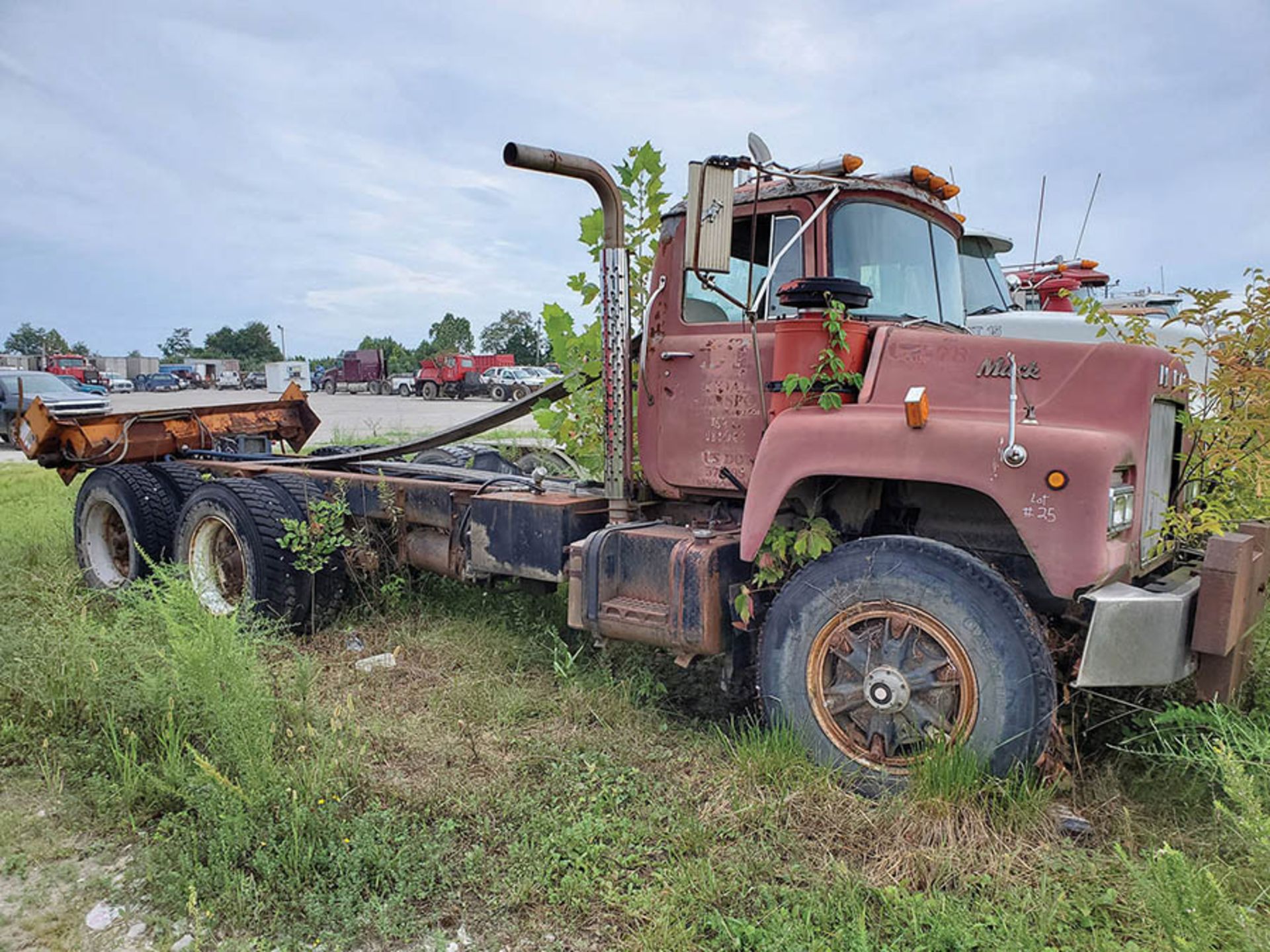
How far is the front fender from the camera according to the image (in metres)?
3.07

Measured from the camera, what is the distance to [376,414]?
30922mm

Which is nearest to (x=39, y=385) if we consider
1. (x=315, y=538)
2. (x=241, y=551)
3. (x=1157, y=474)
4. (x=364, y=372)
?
(x=241, y=551)

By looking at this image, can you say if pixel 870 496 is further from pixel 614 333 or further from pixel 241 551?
pixel 241 551

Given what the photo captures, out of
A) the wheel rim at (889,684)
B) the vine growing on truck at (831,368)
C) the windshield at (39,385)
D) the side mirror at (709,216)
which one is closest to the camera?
the wheel rim at (889,684)

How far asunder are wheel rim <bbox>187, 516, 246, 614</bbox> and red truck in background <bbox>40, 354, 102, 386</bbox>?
4736 centimetres

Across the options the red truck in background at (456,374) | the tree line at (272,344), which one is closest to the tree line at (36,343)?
the tree line at (272,344)

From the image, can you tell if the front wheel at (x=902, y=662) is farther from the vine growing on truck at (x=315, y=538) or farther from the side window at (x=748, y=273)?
the vine growing on truck at (x=315, y=538)

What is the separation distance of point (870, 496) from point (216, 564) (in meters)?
4.37

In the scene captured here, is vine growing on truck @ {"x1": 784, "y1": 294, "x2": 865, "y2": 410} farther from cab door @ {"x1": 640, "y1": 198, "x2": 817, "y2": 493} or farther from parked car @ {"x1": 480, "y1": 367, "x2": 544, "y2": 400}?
parked car @ {"x1": 480, "y1": 367, "x2": 544, "y2": 400}

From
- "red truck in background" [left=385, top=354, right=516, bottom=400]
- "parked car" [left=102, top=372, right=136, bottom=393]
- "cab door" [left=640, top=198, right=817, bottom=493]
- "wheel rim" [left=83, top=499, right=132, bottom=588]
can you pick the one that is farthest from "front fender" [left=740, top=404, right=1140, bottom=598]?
"parked car" [left=102, top=372, right=136, bottom=393]

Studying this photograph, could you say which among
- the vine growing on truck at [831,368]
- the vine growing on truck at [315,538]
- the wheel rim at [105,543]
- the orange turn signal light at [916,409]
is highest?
the vine growing on truck at [831,368]

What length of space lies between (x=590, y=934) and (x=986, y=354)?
2.52m

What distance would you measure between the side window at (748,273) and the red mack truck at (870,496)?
11 millimetres

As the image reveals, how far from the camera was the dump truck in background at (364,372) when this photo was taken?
163 feet
